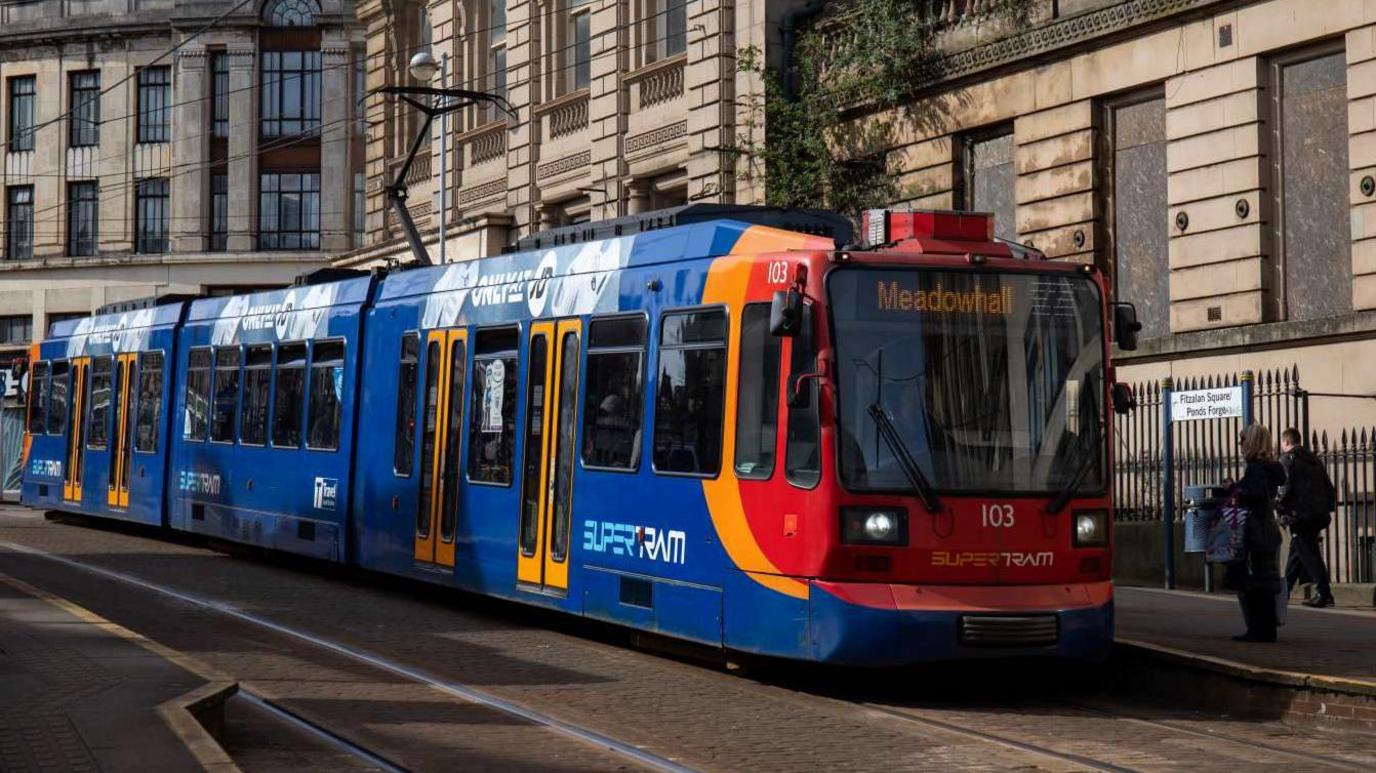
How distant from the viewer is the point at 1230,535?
48.5 ft

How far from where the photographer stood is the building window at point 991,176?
26.4 metres

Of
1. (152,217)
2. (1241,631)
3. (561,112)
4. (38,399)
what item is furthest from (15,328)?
(1241,631)

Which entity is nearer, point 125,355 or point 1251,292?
point 1251,292

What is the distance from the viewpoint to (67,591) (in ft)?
62.6

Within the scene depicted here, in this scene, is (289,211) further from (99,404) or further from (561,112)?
(99,404)

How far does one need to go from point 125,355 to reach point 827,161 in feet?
32.7

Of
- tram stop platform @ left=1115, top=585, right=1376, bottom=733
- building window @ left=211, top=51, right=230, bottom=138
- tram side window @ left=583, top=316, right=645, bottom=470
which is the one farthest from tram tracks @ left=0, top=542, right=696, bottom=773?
building window @ left=211, top=51, right=230, bottom=138

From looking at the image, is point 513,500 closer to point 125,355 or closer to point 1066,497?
point 1066,497

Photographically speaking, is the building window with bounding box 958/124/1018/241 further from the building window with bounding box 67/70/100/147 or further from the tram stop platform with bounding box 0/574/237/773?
the building window with bounding box 67/70/100/147

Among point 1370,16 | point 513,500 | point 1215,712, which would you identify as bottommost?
point 1215,712

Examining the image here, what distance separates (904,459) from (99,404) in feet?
62.1

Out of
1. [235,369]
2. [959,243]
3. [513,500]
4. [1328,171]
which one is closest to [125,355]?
[235,369]

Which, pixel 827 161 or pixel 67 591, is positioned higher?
pixel 827 161

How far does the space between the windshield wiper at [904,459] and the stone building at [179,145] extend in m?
51.5
